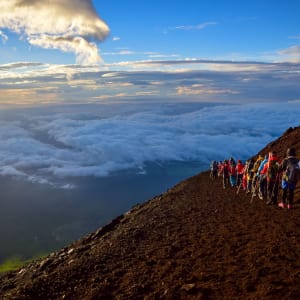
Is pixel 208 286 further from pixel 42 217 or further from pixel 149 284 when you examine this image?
pixel 42 217

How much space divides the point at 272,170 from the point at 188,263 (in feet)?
26.0

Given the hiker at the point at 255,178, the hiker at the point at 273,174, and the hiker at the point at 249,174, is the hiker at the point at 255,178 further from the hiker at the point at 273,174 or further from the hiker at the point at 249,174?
the hiker at the point at 273,174

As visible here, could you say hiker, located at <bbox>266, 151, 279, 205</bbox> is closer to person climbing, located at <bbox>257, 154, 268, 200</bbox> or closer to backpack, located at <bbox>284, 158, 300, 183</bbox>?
person climbing, located at <bbox>257, 154, 268, 200</bbox>

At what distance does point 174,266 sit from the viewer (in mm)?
9750

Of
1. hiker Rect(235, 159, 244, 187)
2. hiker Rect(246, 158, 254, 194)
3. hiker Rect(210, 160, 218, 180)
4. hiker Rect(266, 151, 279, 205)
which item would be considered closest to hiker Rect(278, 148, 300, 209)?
hiker Rect(266, 151, 279, 205)

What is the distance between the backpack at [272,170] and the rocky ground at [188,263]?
1277mm

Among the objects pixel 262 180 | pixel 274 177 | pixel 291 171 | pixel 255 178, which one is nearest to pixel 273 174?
pixel 274 177

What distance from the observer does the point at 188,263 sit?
32.3 ft

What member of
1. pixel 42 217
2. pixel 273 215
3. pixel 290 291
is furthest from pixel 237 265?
pixel 42 217

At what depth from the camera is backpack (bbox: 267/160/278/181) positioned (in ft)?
53.0

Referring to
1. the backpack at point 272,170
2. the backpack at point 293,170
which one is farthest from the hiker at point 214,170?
the backpack at point 293,170

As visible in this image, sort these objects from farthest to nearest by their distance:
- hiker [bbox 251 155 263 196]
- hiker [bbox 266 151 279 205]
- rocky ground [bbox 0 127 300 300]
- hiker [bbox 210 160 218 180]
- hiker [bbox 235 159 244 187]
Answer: hiker [bbox 210 160 218 180] → hiker [bbox 235 159 244 187] → hiker [bbox 251 155 263 196] → hiker [bbox 266 151 279 205] → rocky ground [bbox 0 127 300 300]

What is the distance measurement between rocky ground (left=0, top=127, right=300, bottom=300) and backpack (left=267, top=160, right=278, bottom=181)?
1.28 metres

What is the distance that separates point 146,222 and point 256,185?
5969 mm
